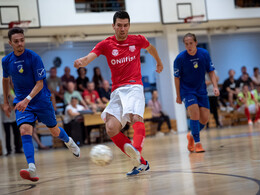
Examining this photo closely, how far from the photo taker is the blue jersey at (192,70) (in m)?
6.30

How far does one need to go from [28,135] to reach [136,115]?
1.35m

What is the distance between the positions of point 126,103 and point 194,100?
→ 233 centimetres

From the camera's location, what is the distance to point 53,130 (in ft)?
17.4

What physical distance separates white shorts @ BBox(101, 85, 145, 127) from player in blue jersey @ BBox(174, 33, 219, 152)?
2113 millimetres

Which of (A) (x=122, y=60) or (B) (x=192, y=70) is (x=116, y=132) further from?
(B) (x=192, y=70)

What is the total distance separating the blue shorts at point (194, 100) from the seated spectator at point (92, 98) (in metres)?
6.16

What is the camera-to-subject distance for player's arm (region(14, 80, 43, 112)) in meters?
4.43

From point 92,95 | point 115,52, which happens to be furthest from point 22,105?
point 92,95

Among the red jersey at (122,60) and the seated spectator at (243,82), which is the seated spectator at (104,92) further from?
the red jersey at (122,60)

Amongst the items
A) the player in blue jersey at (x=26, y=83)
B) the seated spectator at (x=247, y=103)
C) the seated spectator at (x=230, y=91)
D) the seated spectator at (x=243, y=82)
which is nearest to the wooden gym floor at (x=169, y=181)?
the player in blue jersey at (x=26, y=83)

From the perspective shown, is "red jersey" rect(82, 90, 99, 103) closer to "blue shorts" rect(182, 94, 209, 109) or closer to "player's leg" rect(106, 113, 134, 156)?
"blue shorts" rect(182, 94, 209, 109)

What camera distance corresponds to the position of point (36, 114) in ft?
15.9

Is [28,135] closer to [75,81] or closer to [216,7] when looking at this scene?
[75,81]

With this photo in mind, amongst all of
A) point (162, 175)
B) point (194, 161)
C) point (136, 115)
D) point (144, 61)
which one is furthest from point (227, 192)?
point (144, 61)
